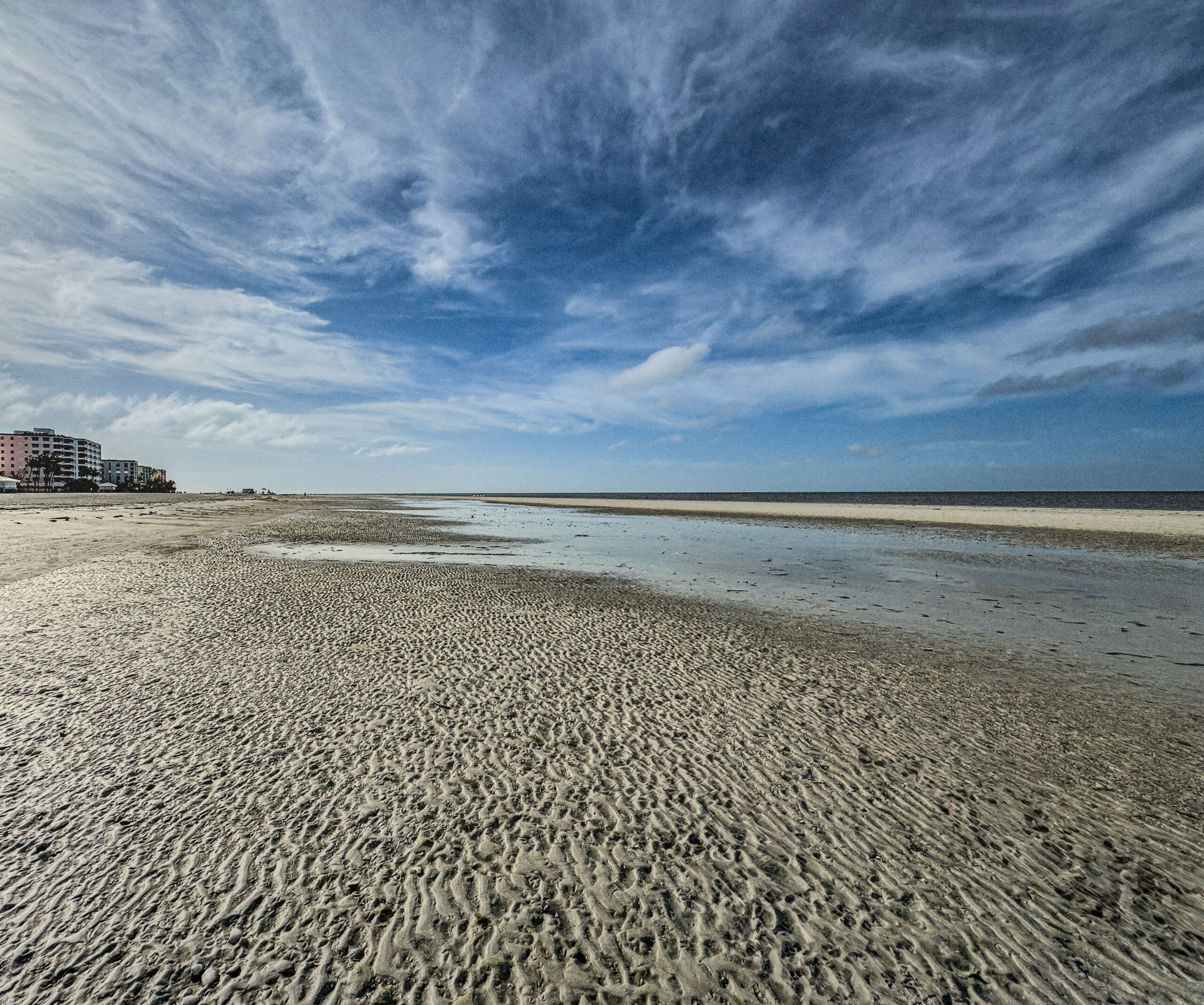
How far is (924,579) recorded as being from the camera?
16.3m

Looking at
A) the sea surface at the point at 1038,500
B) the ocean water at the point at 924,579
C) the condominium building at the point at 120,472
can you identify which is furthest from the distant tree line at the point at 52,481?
the ocean water at the point at 924,579

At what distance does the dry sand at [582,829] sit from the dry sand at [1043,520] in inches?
1064

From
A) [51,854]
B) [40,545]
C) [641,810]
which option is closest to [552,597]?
[641,810]

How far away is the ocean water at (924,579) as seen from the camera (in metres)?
10.1

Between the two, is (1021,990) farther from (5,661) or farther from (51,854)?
(5,661)

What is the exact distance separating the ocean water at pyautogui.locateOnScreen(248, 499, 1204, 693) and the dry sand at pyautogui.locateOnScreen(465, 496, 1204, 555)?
584cm

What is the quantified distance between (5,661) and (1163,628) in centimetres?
2008

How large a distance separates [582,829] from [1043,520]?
49921 mm

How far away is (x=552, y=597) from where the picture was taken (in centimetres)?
1277

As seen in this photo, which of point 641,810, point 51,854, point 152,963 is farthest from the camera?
point 641,810

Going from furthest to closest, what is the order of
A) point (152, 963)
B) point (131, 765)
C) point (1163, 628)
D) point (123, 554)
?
point (123, 554)
point (1163, 628)
point (131, 765)
point (152, 963)

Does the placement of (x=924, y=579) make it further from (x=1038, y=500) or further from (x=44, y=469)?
(x=44, y=469)

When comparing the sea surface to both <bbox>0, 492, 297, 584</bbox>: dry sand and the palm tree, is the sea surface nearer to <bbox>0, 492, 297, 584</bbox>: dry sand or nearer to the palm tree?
<bbox>0, 492, 297, 584</bbox>: dry sand

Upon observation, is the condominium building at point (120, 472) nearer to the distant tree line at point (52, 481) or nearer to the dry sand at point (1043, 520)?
the distant tree line at point (52, 481)
